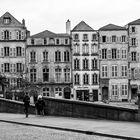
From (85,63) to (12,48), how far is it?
12532 millimetres

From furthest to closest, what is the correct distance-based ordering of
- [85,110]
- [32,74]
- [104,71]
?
1. [104,71]
2. [32,74]
3. [85,110]

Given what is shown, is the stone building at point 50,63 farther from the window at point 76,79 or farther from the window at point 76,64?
the window at point 76,64

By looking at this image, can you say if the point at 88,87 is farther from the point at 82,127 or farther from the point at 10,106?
the point at 82,127

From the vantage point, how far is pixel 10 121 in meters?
24.2

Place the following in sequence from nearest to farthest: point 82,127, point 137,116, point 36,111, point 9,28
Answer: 1. point 82,127
2. point 137,116
3. point 36,111
4. point 9,28

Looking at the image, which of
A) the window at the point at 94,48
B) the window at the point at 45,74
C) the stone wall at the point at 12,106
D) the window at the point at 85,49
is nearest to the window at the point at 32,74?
the window at the point at 45,74

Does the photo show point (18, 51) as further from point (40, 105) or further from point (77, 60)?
point (40, 105)

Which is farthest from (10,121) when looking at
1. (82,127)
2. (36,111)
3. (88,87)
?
(88,87)

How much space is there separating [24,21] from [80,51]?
36.2ft

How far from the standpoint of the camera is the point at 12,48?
240 ft

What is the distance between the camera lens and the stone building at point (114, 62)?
73250mm

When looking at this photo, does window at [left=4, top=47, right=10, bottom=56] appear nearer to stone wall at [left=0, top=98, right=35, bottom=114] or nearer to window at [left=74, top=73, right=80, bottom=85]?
window at [left=74, top=73, right=80, bottom=85]

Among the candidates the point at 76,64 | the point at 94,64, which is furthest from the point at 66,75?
the point at 94,64

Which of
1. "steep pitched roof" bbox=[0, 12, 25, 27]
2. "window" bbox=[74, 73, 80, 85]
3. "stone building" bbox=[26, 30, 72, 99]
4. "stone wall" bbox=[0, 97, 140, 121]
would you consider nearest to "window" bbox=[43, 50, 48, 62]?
"stone building" bbox=[26, 30, 72, 99]
